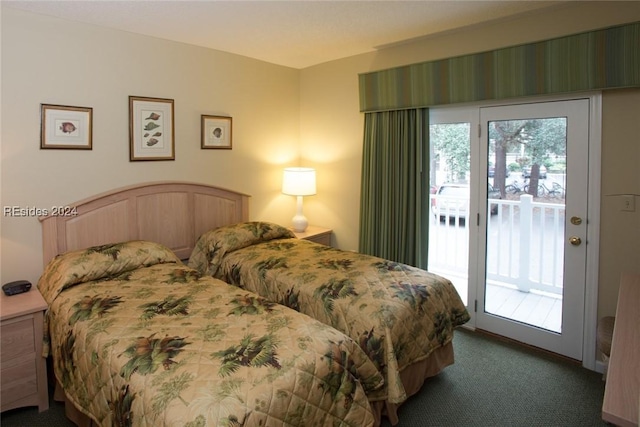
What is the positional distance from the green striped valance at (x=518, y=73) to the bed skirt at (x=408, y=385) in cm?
191

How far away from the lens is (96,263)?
2.68 m

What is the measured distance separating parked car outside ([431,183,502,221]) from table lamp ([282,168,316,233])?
1.24 m

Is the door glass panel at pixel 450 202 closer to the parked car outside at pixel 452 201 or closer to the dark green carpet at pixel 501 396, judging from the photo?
the parked car outside at pixel 452 201

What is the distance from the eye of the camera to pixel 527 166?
10.2ft

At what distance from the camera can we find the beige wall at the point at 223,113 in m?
2.68

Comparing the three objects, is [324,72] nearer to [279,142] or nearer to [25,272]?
[279,142]

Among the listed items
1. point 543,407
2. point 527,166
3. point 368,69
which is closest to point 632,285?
point 543,407

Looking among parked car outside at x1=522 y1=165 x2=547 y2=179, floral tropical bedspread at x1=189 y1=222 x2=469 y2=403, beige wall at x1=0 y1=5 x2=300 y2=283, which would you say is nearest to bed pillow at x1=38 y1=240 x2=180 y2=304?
beige wall at x1=0 y1=5 x2=300 y2=283

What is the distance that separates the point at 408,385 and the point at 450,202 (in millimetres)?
1812

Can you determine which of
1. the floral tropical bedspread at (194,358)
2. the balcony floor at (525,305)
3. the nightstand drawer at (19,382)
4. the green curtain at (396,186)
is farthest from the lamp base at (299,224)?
the nightstand drawer at (19,382)

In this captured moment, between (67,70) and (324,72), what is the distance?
237cm

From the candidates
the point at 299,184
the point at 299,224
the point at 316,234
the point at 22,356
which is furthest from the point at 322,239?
the point at 22,356

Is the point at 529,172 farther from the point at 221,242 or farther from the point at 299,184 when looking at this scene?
the point at 221,242

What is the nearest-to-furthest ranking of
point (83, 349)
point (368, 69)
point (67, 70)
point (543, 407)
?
point (83, 349) → point (543, 407) → point (67, 70) → point (368, 69)
